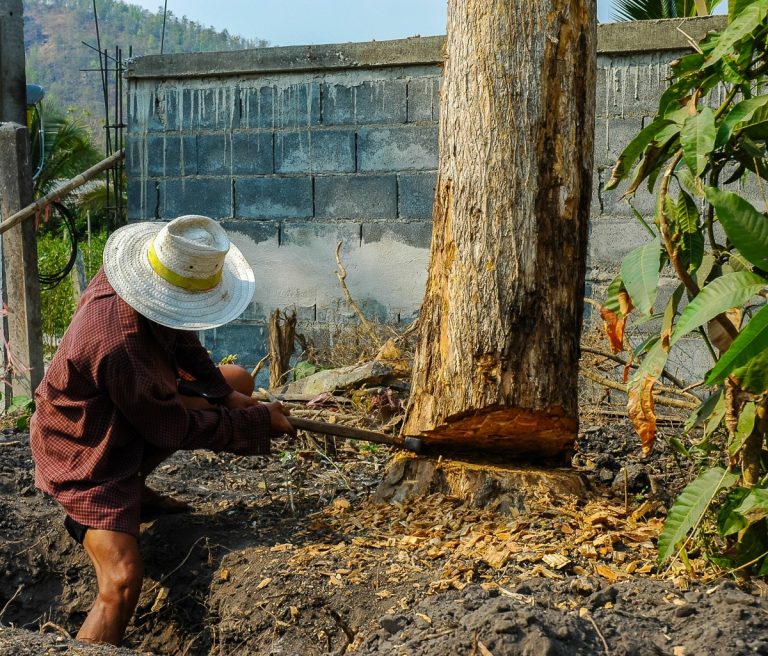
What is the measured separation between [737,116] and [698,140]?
173 millimetres

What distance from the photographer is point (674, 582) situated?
2836 mm

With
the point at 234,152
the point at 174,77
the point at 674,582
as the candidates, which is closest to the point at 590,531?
the point at 674,582

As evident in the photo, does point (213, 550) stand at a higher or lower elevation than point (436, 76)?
lower

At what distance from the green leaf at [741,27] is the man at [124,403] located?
176 cm

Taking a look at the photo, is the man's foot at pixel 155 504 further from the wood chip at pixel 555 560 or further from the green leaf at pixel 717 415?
the green leaf at pixel 717 415

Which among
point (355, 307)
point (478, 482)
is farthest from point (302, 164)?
point (478, 482)

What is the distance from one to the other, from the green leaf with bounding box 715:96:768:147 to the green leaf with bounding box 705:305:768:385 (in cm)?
71

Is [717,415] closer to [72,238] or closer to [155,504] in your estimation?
[155,504]

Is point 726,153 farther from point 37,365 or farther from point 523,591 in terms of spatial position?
point 37,365

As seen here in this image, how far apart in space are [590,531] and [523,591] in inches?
23.4

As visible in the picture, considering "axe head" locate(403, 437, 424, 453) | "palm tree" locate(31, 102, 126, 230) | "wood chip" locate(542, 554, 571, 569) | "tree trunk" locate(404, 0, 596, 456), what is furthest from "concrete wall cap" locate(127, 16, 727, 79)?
"palm tree" locate(31, 102, 126, 230)

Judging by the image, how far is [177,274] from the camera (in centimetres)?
342

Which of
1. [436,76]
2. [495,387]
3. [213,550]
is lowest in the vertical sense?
[213,550]

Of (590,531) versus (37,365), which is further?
(37,365)
